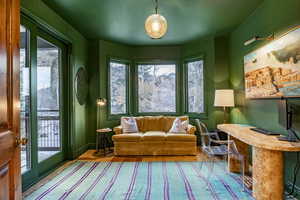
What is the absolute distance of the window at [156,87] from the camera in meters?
5.71

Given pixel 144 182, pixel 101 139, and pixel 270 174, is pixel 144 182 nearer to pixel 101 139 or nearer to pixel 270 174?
pixel 270 174

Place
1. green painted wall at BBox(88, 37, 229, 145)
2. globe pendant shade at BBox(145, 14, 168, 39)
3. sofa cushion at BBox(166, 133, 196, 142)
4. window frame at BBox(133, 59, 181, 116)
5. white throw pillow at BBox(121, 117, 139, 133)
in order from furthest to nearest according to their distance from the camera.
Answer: window frame at BBox(133, 59, 181, 116) < green painted wall at BBox(88, 37, 229, 145) < white throw pillow at BBox(121, 117, 139, 133) < sofa cushion at BBox(166, 133, 196, 142) < globe pendant shade at BBox(145, 14, 168, 39)

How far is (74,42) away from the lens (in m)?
4.25

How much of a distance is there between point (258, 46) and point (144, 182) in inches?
112

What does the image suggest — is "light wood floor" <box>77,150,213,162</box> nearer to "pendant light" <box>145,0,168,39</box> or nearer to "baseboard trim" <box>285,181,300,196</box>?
"baseboard trim" <box>285,181,300,196</box>

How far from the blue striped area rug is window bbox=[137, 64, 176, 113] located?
214 cm

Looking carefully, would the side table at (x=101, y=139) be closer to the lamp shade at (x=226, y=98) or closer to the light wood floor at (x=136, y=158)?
the light wood floor at (x=136, y=158)

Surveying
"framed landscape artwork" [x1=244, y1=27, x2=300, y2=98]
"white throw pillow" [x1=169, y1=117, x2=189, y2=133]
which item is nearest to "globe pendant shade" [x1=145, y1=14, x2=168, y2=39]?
"framed landscape artwork" [x1=244, y1=27, x2=300, y2=98]

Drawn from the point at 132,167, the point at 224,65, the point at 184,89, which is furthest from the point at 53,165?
the point at 224,65

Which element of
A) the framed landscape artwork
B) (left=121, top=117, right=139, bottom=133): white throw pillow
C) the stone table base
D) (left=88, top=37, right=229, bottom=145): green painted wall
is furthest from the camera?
(left=88, top=37, right=229, bottom=145): green painted wall

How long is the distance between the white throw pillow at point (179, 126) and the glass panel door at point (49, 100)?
248cm

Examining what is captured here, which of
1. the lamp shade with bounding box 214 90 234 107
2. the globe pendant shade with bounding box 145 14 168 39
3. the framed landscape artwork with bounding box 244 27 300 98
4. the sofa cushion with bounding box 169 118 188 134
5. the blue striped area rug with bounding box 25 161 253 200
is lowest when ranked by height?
the blue striped area rug with bounding box 25 161 253 200

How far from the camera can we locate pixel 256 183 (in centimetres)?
229

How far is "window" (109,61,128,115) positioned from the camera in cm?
539
